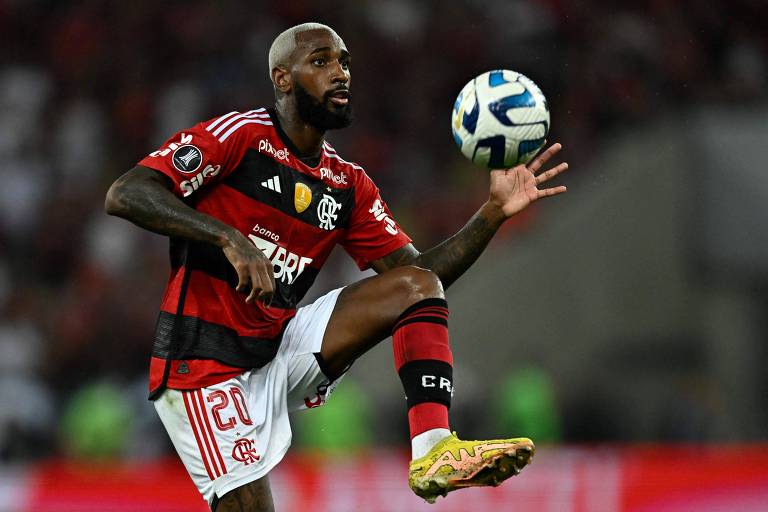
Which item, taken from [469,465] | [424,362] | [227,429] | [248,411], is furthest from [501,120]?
[227,429]

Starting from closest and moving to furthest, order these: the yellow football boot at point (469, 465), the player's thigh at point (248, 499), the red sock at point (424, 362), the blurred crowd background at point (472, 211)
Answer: the yellow football boot at point (469, 465) → the red sock at point (424, 362) → the player's thigh at point (248, 499) → the blurred crowd background at point (472, 211)

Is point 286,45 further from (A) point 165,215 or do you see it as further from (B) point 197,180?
(A) point 165,215

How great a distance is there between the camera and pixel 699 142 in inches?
446

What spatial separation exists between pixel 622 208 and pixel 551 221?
0.69 metres

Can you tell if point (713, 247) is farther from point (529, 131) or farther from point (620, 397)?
point (529, 131)

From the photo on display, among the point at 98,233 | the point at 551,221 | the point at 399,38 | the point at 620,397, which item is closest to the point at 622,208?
the point at 551,221

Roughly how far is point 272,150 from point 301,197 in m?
0.22

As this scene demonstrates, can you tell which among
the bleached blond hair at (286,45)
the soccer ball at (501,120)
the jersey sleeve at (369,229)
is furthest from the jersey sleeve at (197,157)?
the soccer ball at (501,120)

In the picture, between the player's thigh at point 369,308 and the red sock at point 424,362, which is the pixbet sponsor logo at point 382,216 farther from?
the red sock at point 424,362

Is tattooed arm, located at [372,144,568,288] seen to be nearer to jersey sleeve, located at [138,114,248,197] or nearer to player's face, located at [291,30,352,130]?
player's face, located at [291,30,352,130]

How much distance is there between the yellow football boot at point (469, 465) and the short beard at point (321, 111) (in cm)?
140

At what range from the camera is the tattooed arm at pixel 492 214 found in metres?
5.14

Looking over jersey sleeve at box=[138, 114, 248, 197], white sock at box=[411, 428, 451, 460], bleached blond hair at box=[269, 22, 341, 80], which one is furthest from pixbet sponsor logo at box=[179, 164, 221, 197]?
white sock at box=[411, 428, 451, 460]

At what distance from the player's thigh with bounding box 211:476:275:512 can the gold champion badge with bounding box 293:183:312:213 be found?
3.57 feet
